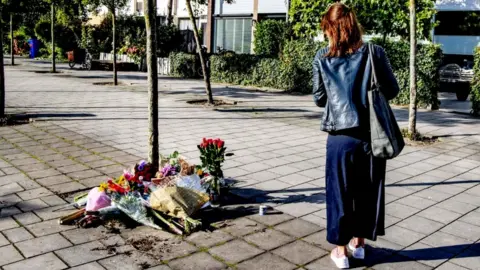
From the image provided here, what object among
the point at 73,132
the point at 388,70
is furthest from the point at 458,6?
the point at 388,70

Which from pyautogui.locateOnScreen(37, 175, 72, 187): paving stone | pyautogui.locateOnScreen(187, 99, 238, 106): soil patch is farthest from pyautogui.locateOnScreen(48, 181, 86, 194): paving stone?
pyautogui.locateOnScreen(187, 99, 238, 106): soil patch

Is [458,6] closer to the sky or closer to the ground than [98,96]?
closer to the sky

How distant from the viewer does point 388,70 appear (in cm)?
360

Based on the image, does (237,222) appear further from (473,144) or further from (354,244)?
(473,144)

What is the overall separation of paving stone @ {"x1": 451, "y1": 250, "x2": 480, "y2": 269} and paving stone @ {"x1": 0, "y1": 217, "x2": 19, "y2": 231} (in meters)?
4.00

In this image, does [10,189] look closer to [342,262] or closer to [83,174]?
[83,174]

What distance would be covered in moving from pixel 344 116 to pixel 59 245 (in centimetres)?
265

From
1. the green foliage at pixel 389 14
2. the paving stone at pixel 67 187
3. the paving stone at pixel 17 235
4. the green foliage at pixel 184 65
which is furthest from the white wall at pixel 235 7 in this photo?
the paving stone at pixel 17 235

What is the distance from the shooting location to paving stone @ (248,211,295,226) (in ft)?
15.5

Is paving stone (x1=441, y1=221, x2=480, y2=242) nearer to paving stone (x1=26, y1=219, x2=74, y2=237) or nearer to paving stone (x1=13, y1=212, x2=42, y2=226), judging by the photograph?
paving stone (x1=26, y1=219, x2=74, y2=237)

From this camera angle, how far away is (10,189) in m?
5.54

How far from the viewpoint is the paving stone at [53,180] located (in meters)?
5.79

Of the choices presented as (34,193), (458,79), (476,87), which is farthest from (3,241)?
(458,79)

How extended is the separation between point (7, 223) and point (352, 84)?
3470 millimetres
